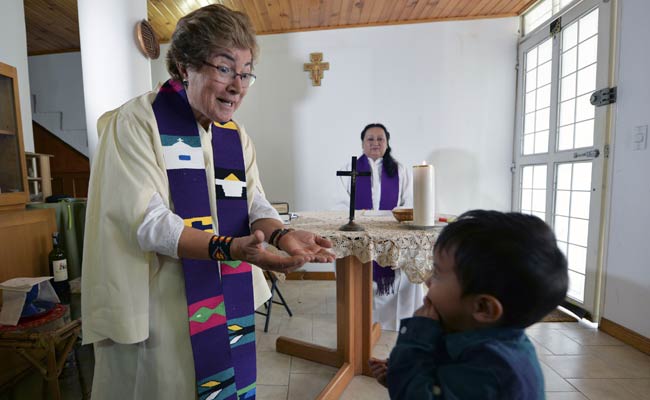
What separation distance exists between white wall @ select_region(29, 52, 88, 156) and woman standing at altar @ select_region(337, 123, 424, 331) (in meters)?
3.90

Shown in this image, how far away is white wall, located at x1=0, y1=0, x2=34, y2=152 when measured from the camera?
8.52ft

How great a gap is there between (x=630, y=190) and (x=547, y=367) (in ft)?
4.14

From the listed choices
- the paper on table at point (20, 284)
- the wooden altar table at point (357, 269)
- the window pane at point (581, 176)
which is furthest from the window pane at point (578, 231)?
the paper on table at point (20, 284)

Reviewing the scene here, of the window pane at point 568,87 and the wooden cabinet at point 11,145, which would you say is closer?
the wooden cabinet at point 11,145

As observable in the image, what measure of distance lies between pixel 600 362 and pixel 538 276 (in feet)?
6.84

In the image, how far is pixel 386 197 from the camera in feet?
8.90

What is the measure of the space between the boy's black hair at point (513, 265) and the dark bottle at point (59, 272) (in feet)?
7.00

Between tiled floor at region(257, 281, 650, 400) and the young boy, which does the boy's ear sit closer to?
the young boy

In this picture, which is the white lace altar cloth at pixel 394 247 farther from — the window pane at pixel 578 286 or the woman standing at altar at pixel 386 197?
the window pane at pixel 578 286

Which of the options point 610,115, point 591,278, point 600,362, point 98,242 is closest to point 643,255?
point 591,278

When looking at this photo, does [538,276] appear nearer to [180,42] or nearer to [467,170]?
[180,42]

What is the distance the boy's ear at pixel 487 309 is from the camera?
562 mm

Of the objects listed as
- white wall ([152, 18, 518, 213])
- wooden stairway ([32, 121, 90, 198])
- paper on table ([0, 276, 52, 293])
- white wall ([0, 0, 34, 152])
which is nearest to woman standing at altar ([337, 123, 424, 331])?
white wall ([152, 18, 518, 213])

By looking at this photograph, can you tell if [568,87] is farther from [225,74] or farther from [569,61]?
[225,74]
